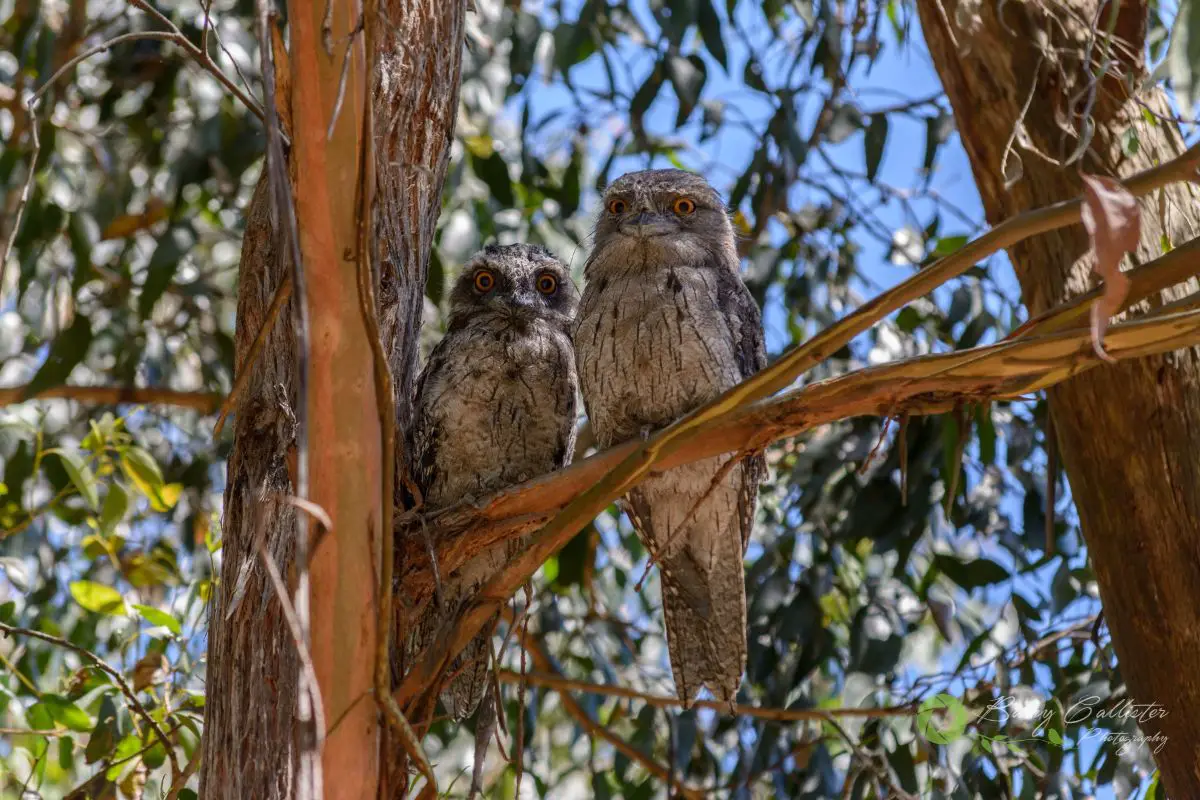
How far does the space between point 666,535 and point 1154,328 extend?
5.81 ft

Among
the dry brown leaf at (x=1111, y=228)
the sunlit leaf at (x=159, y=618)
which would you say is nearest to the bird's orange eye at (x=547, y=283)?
the sunlit leaf at (x=159, y=618)

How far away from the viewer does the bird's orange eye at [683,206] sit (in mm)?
3322

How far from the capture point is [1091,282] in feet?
9.16

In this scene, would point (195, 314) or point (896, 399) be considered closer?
point (896, 399)

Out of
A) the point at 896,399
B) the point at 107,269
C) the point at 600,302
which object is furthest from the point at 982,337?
the point at 107,269

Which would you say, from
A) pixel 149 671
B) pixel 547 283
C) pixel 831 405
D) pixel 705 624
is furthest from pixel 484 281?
pixel 831 405

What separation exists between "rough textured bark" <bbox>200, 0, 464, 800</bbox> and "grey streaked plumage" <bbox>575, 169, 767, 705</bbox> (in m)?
0.54

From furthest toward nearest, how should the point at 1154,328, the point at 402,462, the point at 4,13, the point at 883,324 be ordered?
the point at 4,13
the point at 883,324
the point at 402,462
the point at 1154,328

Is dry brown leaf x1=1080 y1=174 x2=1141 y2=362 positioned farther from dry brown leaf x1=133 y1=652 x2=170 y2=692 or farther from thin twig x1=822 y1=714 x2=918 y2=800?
dry brown leaf x1=133 y1=652 x2=170 y2=692

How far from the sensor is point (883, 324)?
410cm

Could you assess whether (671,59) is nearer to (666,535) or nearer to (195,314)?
(666,535)

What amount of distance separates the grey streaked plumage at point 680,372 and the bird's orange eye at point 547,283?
150mm

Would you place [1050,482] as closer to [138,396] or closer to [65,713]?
[65,713]

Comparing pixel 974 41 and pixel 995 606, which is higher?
pixel 974 41
